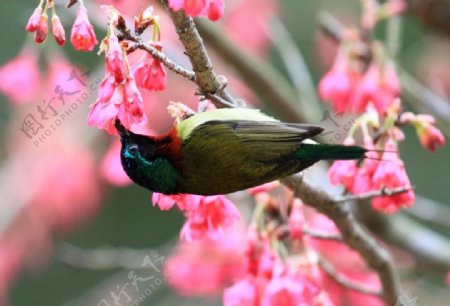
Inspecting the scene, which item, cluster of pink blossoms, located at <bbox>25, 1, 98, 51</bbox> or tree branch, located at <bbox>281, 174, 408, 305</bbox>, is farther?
tree branch, located at <bbox>281, 174, 408, 305</bbox>

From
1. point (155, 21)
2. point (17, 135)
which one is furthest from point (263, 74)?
point (17, 135)

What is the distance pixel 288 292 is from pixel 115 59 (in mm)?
594

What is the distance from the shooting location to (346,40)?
234cm

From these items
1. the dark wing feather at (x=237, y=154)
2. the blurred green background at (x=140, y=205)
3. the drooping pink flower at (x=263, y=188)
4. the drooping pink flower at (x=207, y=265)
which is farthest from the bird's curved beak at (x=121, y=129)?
the blurred green background at (x=140, y=205)

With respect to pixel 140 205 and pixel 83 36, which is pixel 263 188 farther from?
pixel 140 205

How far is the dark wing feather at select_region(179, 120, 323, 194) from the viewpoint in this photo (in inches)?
56.7

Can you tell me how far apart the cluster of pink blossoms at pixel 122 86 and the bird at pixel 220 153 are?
6cm

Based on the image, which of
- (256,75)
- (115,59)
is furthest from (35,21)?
(256,75)

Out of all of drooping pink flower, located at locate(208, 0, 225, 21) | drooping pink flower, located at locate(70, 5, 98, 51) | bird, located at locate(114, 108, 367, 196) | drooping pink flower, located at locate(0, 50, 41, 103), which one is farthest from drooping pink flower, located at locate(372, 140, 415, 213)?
drooping pink flower, located at locate(0, 50, 41, 103)

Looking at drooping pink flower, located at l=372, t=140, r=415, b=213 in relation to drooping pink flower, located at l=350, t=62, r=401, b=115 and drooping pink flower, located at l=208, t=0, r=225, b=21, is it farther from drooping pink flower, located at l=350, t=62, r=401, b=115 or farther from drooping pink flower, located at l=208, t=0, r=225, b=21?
drooping pink flower, located at l=350, t=62, r=401, b=115

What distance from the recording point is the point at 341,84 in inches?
89.7

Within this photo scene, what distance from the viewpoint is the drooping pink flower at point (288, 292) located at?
1612 mm

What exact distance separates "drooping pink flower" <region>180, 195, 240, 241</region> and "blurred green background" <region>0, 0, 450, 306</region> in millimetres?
2730

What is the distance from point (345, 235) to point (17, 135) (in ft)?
7.22
